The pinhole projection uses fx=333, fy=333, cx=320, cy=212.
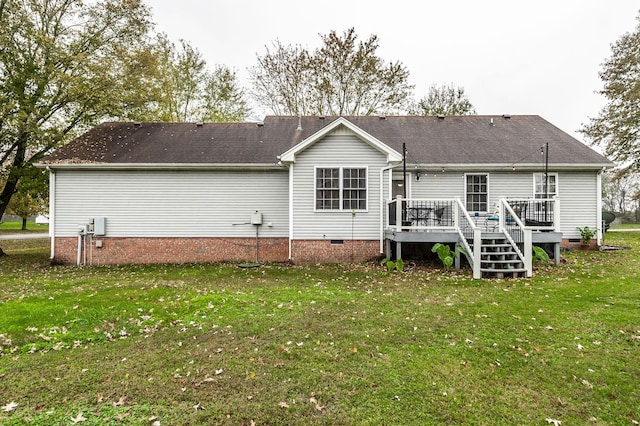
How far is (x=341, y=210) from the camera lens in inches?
416

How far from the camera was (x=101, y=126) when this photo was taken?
1423 cm

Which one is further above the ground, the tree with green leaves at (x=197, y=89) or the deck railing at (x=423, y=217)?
the tree with green leaves at (x=197, y=89)

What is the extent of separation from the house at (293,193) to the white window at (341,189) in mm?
32

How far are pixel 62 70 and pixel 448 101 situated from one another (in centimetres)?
2488

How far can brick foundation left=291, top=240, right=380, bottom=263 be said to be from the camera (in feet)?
34.8

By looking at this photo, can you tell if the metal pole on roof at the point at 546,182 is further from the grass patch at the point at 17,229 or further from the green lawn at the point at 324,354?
the grass patch at the point at 17,229

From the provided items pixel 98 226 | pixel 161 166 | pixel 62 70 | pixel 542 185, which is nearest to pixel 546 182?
pixel 542 185

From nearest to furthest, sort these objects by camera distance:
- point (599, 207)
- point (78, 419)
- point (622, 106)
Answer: point (78, 419)
point (599, 207)
point (622, 106)

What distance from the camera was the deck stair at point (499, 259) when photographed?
8367 mm

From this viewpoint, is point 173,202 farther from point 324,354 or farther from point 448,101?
point 448,101

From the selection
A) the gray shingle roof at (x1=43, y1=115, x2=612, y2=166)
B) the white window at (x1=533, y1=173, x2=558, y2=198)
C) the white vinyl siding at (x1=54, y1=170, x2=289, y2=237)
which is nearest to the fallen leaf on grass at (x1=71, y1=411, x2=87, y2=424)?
the white vinyl siding at (x1=54, y1=170, x2=289, y2=237)

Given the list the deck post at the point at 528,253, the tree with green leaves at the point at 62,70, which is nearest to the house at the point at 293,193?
the deck post at the point at 528,253

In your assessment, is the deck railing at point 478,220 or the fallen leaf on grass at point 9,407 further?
the deck railing at point 478,220

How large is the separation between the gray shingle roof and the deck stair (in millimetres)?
3570
